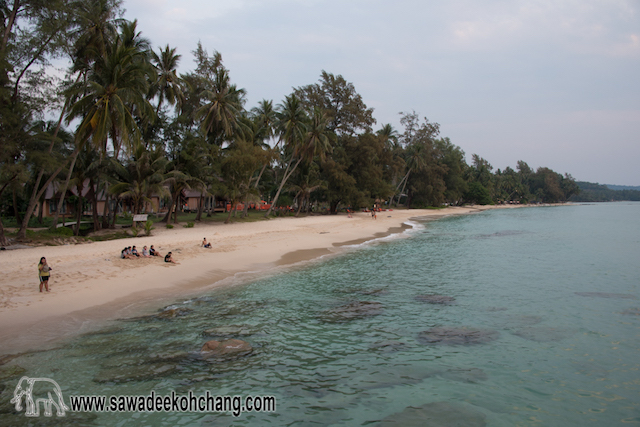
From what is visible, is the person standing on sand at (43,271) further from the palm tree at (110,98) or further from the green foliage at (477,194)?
the green foliage at (477,194)

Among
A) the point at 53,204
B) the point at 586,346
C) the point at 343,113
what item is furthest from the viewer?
the point at 343,113

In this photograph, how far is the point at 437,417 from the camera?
5.89m

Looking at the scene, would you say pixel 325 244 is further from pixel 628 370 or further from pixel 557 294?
pixel 628 370

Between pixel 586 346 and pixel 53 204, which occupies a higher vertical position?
pixel 53 204

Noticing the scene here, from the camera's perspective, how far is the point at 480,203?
338 feet

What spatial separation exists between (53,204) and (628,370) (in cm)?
4449

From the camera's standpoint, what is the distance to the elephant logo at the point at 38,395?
19.5 ft

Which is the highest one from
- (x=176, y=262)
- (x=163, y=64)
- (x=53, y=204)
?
(x=163, y=64)

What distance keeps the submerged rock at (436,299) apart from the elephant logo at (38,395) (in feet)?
32.6

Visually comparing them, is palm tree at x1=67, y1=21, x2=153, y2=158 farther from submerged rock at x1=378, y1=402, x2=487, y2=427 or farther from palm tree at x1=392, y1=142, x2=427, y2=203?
palm tree at x1=392, y1=142, x2=427, y2=203

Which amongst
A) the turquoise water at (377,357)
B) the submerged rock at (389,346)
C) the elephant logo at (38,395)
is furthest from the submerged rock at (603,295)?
the elephant logo at (38,395)

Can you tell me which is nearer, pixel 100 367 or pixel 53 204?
pixel 100 367

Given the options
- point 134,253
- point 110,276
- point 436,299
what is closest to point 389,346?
point 436,299

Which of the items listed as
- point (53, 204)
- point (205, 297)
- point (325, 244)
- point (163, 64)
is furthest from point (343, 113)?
point (205, 297)
